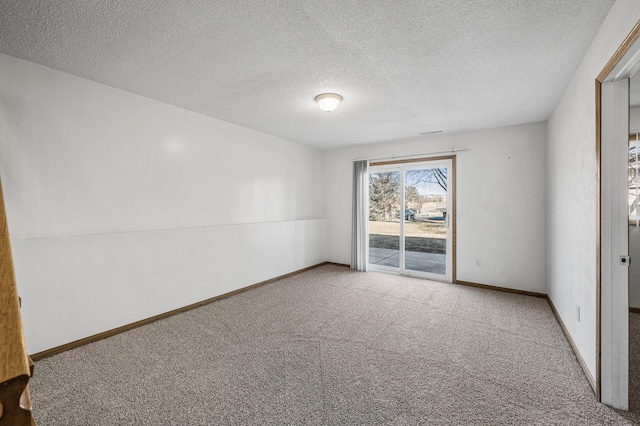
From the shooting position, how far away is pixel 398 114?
3.77m

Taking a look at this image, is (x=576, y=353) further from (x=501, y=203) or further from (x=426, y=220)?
(x=426, y=220)

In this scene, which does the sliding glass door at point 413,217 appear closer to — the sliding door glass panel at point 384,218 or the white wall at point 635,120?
the sliding door glass panel at point 384,218

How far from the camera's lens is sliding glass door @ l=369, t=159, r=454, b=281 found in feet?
16.1

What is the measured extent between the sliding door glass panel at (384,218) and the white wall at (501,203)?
76 cm

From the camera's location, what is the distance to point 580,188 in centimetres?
240

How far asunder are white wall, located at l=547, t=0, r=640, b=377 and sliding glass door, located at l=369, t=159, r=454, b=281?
5.33 ft

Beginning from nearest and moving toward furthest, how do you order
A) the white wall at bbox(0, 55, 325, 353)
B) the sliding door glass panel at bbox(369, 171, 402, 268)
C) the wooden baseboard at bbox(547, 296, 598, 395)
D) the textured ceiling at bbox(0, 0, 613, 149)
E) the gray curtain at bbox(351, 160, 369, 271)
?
A: the textured ceiling at bbox(0, 0, 613, 149)
the wooden baseboard at bbox(547, 296, 598, 395)
the white wall at bbox(0, 55, 325, 353)
the sliding door glass panel at bbox(369, 171, 402, 268)
the gray curtain at bbox(351, 160, 369, 271)

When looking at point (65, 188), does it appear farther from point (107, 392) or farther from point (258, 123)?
point (258, 123)

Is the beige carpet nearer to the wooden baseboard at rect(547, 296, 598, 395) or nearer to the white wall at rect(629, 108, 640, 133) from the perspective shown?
the wooden baseboard at rect(547, 296, 598, 395)

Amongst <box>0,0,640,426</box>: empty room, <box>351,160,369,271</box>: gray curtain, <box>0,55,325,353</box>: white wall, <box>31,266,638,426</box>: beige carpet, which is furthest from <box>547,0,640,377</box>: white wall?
<box>0,55,325,353</box>: white wall

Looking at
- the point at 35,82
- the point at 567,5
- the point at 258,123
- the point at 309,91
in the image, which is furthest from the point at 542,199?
the point at 35,82

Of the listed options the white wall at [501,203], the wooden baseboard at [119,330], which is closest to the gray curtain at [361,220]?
the white wall at [501,203]

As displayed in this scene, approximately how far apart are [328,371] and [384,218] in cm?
371

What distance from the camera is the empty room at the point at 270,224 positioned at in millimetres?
1851
